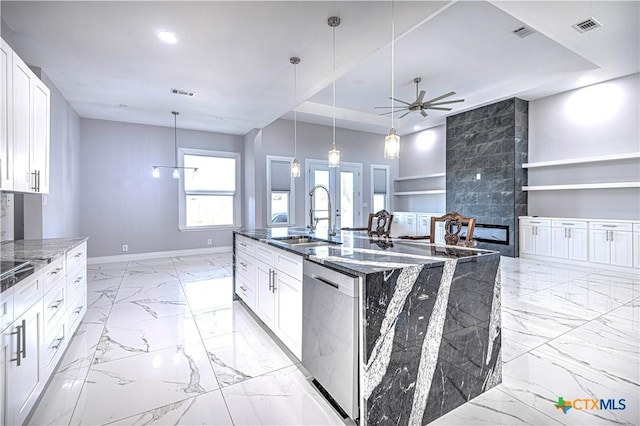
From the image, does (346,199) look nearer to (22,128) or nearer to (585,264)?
(585,264)

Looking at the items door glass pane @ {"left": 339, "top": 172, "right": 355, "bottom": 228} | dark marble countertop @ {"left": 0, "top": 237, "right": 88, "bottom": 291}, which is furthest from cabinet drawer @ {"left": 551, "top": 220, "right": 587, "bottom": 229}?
dark marble countertop @ {"left": 0, "top": 237, "right": 88, "bottom": 291}

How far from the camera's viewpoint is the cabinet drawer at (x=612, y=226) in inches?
192

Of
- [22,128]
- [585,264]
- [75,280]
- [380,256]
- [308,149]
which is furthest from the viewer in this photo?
[308,149]

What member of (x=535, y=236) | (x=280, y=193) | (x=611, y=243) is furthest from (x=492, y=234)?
(x=280, y=193)

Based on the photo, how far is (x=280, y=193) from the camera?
7.54m

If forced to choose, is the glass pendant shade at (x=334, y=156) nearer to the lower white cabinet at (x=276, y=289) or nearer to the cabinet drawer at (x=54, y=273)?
the lower white cabinet at (x=276, y=289)

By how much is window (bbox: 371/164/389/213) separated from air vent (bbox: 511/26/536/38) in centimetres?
509

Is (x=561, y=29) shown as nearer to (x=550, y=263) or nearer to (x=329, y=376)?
(x=550, y=263)

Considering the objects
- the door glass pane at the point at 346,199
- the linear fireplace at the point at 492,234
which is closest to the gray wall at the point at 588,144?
the linear fireplace at the point at 492,234

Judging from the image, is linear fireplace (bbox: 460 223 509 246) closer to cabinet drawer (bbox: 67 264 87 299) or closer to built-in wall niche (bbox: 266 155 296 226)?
built-in wall niche (bbox: 266 155 296 226)

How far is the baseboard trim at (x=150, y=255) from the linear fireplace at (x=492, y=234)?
570cm

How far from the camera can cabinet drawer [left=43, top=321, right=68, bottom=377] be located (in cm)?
194

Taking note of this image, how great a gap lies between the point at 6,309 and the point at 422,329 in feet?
6.61

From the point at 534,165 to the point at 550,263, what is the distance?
195cm
